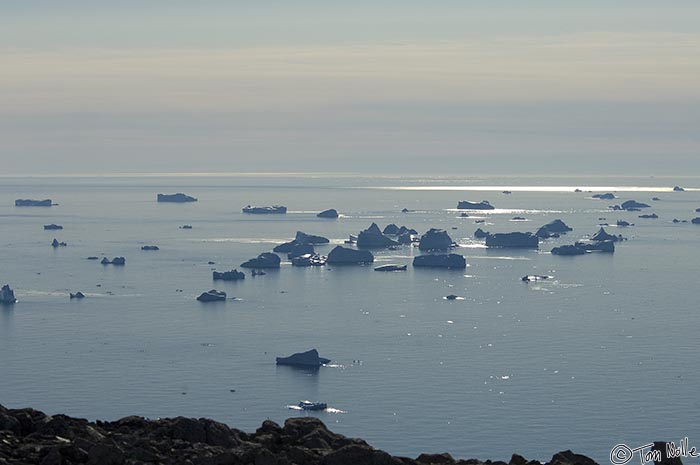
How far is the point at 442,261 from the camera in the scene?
284 ft

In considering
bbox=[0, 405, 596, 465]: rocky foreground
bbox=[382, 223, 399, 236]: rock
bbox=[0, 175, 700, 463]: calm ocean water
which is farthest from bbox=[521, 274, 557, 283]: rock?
bbox=[0, 405, 596, 465]: rocky foreground

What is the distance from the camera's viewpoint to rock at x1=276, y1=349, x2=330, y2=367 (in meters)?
46.6

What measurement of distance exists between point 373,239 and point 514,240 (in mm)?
13051

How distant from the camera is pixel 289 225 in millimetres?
134375

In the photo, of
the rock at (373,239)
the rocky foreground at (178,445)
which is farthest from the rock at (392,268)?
the rocky foreground at (178,445)

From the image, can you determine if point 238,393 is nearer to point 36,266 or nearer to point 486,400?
point 486,400

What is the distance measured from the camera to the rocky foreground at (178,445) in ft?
36.6

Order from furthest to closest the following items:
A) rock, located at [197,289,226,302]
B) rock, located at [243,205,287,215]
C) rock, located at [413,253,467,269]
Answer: rock, located at [243,205,287,215], rock, located at [413,253,467,269], rock, located at [197,289,226,302]

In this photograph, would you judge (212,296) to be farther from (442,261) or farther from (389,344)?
(442,261)

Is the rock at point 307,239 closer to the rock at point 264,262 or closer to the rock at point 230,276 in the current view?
the rock at point 264,262

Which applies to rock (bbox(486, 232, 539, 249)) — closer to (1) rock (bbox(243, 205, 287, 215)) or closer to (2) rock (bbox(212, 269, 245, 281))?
(2) rock (bbox(212, 269, 245, 281))

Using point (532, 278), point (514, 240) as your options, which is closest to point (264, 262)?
point (532, 278)

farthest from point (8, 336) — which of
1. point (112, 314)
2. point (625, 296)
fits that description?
point (625, 296)

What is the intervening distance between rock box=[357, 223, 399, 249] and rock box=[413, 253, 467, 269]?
11541mm
